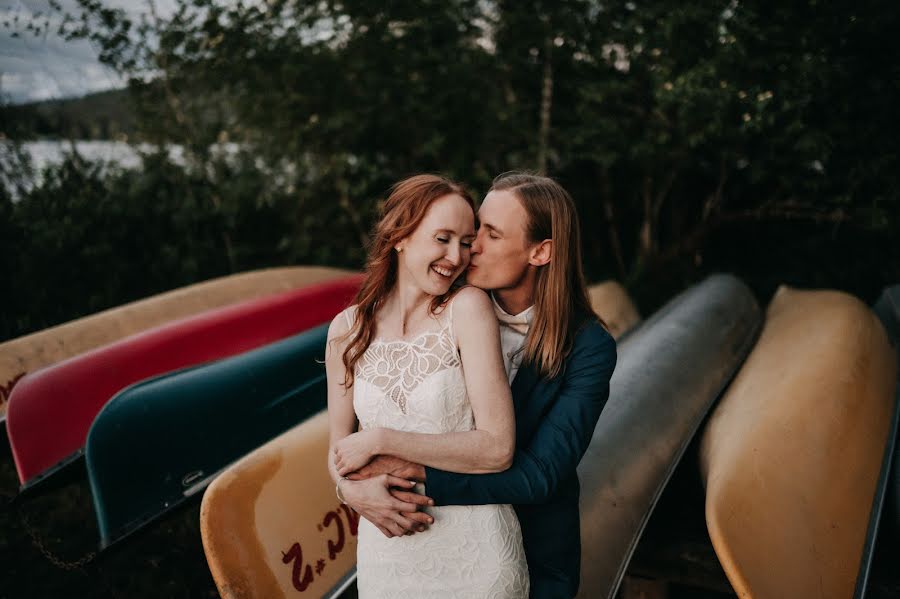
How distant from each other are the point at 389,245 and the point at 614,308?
3.18 m

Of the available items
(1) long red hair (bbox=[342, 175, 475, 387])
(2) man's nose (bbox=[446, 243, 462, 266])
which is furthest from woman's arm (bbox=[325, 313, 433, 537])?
(2) man's nose (bbox=[446, 243, 462, 266])

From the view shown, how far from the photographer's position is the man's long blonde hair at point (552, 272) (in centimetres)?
152

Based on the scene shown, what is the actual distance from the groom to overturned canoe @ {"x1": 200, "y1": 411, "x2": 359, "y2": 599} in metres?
0.83

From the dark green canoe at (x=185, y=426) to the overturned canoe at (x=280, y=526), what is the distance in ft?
2.02

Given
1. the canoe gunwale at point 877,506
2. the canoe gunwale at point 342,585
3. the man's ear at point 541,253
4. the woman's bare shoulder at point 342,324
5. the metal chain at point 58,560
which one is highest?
the man's ear at point 541,253

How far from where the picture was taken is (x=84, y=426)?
3049 millimetres

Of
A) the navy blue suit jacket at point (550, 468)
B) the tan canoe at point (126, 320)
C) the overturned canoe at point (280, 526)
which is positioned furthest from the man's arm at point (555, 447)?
the tan canoe at point (126, 320)

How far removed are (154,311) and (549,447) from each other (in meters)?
3.57

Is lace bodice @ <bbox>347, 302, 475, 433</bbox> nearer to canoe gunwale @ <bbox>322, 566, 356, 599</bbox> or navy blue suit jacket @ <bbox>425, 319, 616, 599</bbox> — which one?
navy blue suit jacket @ <bbox>425, 319, 616, 599</bbox>

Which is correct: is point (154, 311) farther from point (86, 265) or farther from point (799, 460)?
point (799, 460)

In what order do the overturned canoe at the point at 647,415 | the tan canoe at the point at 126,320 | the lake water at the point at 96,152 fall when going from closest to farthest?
the overturned canoe at the point at 647,415 → the tan canoe at the point at 126,320 → the lake water at the point at 96,152

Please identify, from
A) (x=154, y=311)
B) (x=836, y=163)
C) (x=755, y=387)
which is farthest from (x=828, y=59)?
(x=154, y=311)

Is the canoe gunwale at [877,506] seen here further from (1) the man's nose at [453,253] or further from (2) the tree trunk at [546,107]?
(2) the tree trunk at [546,107]

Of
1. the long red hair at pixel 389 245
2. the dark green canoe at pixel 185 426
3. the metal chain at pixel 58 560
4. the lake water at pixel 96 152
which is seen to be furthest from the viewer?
the lake water at pixel 96 152
